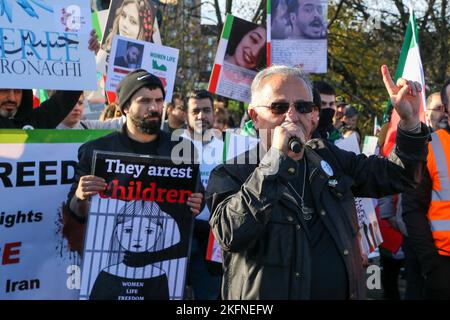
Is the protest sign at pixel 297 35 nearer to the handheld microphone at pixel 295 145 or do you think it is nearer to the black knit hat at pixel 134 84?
the black knit hat at pixel 134 84

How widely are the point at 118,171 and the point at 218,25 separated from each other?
1417cm

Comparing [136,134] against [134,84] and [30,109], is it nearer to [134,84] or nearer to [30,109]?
[134,84]

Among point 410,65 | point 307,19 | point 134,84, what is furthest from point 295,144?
point 307,19

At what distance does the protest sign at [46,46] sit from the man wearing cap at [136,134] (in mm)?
777

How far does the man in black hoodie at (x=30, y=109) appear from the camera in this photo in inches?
182

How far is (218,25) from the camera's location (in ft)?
57.4

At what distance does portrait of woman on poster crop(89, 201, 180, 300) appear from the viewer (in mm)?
3695

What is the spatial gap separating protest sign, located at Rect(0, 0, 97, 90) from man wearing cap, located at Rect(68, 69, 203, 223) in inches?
30.6

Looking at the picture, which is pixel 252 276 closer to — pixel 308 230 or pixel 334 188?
pixel 308 230

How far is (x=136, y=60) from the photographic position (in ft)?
20.4

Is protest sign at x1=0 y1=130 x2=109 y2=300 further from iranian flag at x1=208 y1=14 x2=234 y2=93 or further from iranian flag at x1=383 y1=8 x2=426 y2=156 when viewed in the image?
iranian flag at x1=208 y1=14 x2=234 y2=93

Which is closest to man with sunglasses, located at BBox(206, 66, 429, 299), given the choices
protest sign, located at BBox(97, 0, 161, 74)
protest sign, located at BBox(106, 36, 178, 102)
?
protest sign, located at BBox(106, 36, 178, 102)

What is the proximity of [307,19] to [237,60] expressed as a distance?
2.85 feet

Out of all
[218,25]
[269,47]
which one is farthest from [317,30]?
[218,25]
